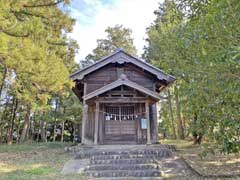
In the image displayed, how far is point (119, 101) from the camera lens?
41.0 ft

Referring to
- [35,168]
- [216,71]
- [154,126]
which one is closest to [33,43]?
[216,71]

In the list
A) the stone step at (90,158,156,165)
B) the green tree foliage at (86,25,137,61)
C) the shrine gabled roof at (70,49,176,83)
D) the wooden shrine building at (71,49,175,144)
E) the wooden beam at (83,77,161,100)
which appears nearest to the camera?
the stone step at (90,158,156,165)

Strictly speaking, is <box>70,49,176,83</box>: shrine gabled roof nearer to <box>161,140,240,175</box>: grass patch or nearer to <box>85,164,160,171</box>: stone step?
<box>161,140,240,175</box>: grass patch

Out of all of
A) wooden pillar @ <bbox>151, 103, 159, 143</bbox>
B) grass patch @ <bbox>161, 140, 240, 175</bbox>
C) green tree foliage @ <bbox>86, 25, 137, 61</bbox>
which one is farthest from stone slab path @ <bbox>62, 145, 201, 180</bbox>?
green tree foliage @ <bbox>86, 25, 137, 61</bbox>

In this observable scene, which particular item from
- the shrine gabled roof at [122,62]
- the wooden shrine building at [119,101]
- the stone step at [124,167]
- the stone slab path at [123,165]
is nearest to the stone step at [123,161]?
the stone slab path at [123,165]

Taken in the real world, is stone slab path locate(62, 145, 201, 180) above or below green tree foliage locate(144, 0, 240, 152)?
below

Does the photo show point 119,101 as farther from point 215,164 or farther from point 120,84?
point 215,164

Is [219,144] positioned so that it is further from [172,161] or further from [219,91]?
[172,161]

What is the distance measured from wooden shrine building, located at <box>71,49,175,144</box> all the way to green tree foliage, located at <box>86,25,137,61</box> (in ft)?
37.8

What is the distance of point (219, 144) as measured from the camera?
14.6ft

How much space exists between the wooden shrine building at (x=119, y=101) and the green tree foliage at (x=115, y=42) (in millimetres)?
11507

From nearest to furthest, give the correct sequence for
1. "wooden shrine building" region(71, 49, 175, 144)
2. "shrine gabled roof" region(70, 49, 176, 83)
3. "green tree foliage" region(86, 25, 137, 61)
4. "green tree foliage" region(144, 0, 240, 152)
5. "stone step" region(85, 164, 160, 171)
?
"green tree foliage" region(144, 0, 240, 152)
"stone step" region(85, 164, 160, 171)
"wooden shrine building" region(71, 49, 175, 144)
"shrine gabled roof" region(70, 49, 176, 83)
"green tree foliage" region(86, 25, 137, 61)

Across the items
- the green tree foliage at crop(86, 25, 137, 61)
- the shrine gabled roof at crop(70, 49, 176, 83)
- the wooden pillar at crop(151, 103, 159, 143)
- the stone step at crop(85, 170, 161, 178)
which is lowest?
the stone step at crop(85, 170, 161, 178)

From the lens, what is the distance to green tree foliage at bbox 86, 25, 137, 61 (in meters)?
25.5
